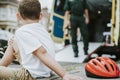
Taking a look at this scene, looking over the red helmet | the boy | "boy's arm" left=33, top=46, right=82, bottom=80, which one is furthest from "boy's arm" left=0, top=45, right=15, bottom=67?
the red helmet

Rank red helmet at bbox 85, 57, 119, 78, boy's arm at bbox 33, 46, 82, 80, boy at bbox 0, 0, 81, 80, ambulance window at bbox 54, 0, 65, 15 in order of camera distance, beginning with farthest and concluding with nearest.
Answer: ambulance window at bbox 54, 0, 65, 15
red helmet at bbox 85, 57, 119, 78
boy at bbox 0, 0, 81, 80
boy's arm at bbox 33, 46, 82, 80

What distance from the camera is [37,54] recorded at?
12.4 ft

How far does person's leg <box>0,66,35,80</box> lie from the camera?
12.5 ft

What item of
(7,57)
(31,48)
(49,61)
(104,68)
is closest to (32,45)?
(31,48)

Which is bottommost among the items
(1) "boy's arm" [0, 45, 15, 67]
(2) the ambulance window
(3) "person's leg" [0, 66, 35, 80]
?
(2) the ambulance window

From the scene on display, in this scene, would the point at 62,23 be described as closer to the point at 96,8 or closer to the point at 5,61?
the point at 96,8

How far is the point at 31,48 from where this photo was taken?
3.72 metres

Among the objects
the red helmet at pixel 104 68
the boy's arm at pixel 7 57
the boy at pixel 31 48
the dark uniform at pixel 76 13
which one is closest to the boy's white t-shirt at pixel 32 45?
the boy at pixel 31 48

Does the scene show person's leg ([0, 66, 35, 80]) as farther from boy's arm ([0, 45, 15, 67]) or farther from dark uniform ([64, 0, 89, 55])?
dark uniform ([64, 0, 89, 55])

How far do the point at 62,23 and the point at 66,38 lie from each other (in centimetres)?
69

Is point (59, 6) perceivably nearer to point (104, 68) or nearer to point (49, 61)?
point (104, 68)

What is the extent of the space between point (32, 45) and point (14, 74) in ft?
1.31

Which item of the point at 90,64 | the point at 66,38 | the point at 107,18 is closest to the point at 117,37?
the point at 66,38

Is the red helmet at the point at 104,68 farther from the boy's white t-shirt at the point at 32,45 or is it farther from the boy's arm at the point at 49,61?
the boy's arm at the point at 49,61
